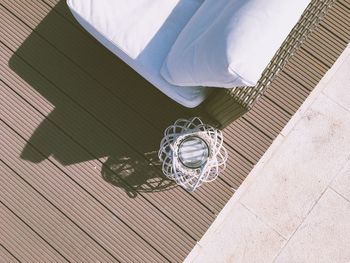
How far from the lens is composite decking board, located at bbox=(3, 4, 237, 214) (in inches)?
101

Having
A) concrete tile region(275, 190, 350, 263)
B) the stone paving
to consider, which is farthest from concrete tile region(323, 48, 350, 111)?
concrete tile region(275, 190, 350, 263)

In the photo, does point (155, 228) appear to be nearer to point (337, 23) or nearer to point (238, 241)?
point (238, 241)

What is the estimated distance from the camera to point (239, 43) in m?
1.79

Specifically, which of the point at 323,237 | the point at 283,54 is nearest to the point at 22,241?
the point at 283,54

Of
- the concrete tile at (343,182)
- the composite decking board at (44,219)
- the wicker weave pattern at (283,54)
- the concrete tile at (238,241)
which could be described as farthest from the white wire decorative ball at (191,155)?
the concrete tile at (343,182)

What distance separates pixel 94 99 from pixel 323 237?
1.78 m

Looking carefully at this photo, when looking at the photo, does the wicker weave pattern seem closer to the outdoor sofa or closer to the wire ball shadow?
the outdoor sofa

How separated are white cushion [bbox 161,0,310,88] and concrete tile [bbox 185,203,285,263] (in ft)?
3.97

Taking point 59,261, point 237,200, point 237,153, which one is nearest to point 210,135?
point 237,153

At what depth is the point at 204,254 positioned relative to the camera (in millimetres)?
2834

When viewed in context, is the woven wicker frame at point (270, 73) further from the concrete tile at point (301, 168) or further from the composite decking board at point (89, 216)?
the composite decking board at point (89, 216)

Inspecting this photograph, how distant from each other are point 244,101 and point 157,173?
732 mm

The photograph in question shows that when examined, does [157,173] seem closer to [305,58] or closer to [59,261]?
[59,261]

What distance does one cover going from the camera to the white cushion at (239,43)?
1.79m
